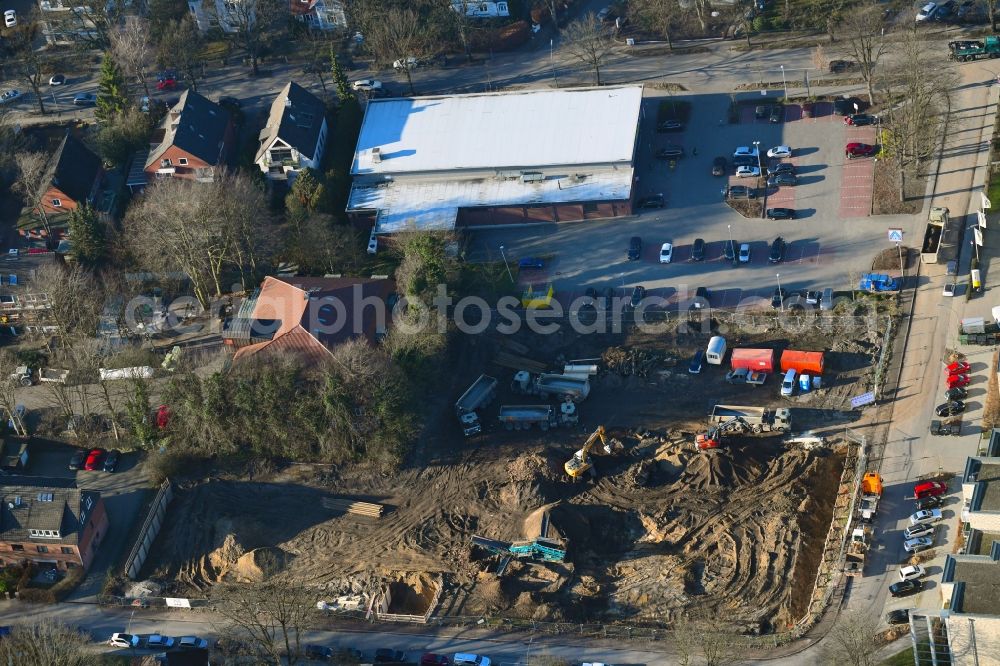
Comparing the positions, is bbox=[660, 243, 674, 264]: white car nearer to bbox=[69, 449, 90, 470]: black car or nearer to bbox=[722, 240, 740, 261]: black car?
bbox=[722, 240, 740, 261]: black car

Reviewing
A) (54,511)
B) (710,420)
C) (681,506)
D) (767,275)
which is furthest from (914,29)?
(54,511)

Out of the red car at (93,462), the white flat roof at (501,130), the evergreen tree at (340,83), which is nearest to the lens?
the red car at (93,462)

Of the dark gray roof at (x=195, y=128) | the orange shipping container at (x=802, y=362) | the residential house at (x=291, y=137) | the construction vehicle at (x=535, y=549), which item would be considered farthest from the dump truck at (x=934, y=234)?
the dark gray roof at (x=195, y=128)

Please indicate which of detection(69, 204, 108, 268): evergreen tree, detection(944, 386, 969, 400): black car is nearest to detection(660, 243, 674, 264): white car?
detection(944, 386, 969, 400): black car

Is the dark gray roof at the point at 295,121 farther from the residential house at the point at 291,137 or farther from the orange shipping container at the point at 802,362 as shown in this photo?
the orange shipping container at the point at 802,362

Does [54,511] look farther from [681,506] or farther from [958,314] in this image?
[958,314]

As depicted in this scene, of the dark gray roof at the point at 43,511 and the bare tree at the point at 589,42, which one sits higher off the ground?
the bare tree at the point at 589,42

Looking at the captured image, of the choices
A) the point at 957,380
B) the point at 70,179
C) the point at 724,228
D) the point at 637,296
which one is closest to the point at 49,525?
the point at 70,179
